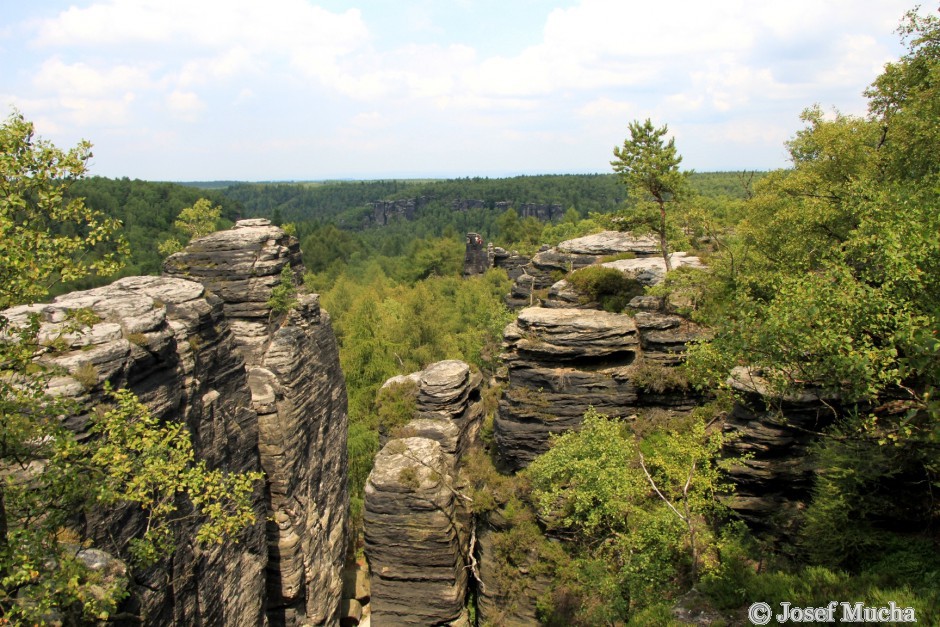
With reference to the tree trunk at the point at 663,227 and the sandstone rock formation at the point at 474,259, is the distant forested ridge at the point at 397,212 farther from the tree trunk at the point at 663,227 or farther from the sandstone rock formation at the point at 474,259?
the sandstone rock formation at the point at 474,259

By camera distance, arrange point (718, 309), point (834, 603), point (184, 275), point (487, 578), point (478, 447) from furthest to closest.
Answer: point (478, 447)
point (184, 275)
point (487, 578)
point (718, 309)
point (834, 603)

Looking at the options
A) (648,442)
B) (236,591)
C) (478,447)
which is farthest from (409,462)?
(648,442)

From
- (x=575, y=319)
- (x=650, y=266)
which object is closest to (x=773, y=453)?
(x=575, y=319)

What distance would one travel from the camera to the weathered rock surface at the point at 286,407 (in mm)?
21500

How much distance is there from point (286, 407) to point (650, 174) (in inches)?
710

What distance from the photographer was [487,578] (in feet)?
68.3

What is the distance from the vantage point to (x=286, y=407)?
2208 cm

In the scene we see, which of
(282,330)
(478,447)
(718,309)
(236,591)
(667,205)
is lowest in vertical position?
(236,591)

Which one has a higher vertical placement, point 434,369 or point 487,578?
point 434,369

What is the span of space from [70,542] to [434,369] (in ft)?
53.0

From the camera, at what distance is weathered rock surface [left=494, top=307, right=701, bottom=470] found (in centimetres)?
2083

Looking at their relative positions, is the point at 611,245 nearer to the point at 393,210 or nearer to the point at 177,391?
the point at 177,391

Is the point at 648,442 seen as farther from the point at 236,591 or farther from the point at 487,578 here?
the point at 236,591

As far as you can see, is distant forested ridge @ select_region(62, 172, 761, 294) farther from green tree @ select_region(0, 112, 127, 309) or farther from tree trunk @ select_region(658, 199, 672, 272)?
green tree @ select_region(0, 112, 127, 309)
